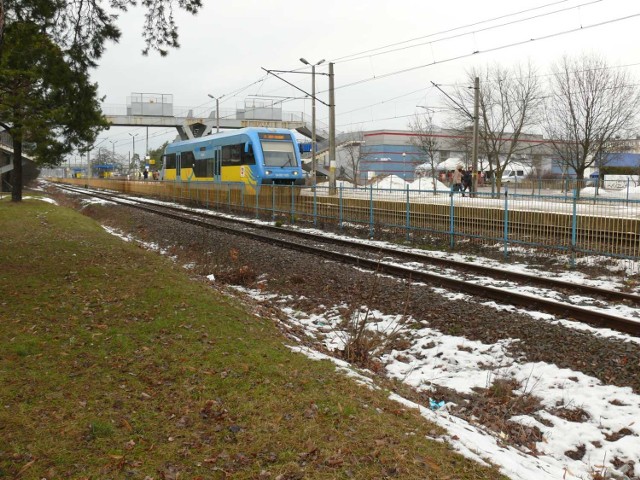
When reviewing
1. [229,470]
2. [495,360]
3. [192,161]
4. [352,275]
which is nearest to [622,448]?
[495,360]

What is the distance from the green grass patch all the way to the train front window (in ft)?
64.9

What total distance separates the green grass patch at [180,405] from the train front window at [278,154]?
1979 cm

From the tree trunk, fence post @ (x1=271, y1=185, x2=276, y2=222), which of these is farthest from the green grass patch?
the tree trunk

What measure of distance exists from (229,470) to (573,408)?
3460 mm

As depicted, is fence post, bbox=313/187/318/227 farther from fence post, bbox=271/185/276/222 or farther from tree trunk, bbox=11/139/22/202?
tree trunk, bbox=11/139/22/202

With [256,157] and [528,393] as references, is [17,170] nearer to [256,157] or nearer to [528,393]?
[256,157]

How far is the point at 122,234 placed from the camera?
22.3 m

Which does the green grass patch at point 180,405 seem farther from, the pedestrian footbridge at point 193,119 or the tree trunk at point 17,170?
the pedestrian footbridge at point 193,119

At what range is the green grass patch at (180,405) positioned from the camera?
4.05 m

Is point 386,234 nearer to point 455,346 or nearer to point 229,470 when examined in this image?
point 455,346

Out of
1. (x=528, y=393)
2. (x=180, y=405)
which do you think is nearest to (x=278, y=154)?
(x=528, y=393)

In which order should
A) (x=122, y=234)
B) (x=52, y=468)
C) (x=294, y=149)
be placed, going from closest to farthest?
(x=52, y=468)
(x=122, y=234)
(x=294, y=149)

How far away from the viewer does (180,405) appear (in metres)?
4.99

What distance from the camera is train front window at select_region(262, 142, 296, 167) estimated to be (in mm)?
27781
